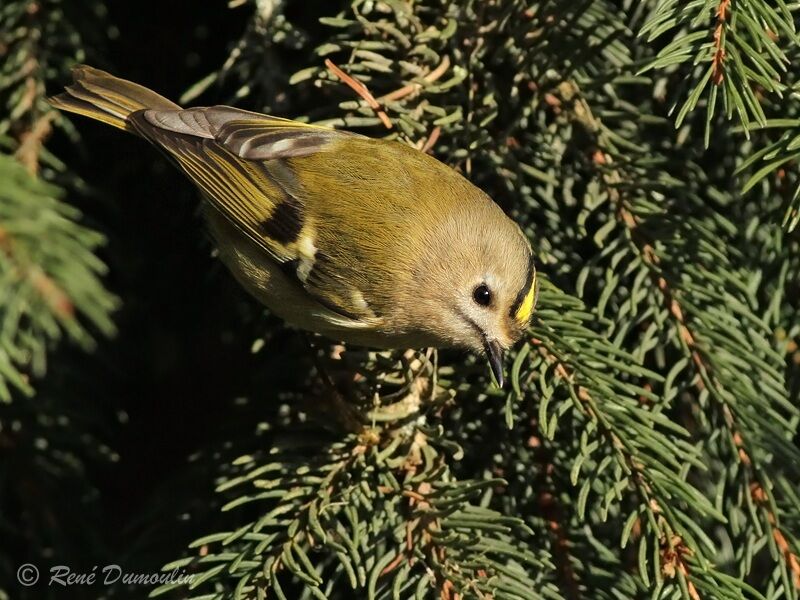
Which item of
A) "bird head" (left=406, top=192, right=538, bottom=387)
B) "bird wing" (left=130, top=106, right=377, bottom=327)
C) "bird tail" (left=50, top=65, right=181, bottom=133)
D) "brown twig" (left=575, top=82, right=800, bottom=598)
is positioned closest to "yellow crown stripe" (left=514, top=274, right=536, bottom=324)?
"bird head" (left=406, top=192, right=538, bottom=387)

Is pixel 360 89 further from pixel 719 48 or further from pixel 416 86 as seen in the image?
pixel 719 48

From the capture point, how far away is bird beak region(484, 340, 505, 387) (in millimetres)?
1231

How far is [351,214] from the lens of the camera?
4.99 feet

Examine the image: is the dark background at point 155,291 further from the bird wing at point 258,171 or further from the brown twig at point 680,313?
the brown twig at point 680,313

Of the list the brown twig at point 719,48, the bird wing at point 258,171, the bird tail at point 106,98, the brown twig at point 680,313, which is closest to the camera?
the brown twig at point 719,48

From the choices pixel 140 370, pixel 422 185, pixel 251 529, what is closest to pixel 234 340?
pixel 140 370

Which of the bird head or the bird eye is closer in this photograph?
the bird head

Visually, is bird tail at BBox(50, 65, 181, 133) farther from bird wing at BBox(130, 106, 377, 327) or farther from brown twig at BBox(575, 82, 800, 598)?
brown twig at BBox(575, 82, 800, 598)

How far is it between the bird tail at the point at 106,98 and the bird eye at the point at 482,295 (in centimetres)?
54

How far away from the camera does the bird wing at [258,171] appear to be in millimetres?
1492

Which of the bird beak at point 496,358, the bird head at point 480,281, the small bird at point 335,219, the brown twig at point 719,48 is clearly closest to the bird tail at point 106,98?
the small bird at point 335,219

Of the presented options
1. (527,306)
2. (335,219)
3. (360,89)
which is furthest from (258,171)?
(527,306)

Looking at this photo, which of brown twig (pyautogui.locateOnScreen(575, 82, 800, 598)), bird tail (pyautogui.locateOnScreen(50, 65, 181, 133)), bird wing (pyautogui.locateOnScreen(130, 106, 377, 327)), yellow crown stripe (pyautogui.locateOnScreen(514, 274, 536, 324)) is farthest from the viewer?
bird wing (pyautogui.locateOnScreen(130, 106, 377, 327))

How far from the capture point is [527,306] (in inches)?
50.6
